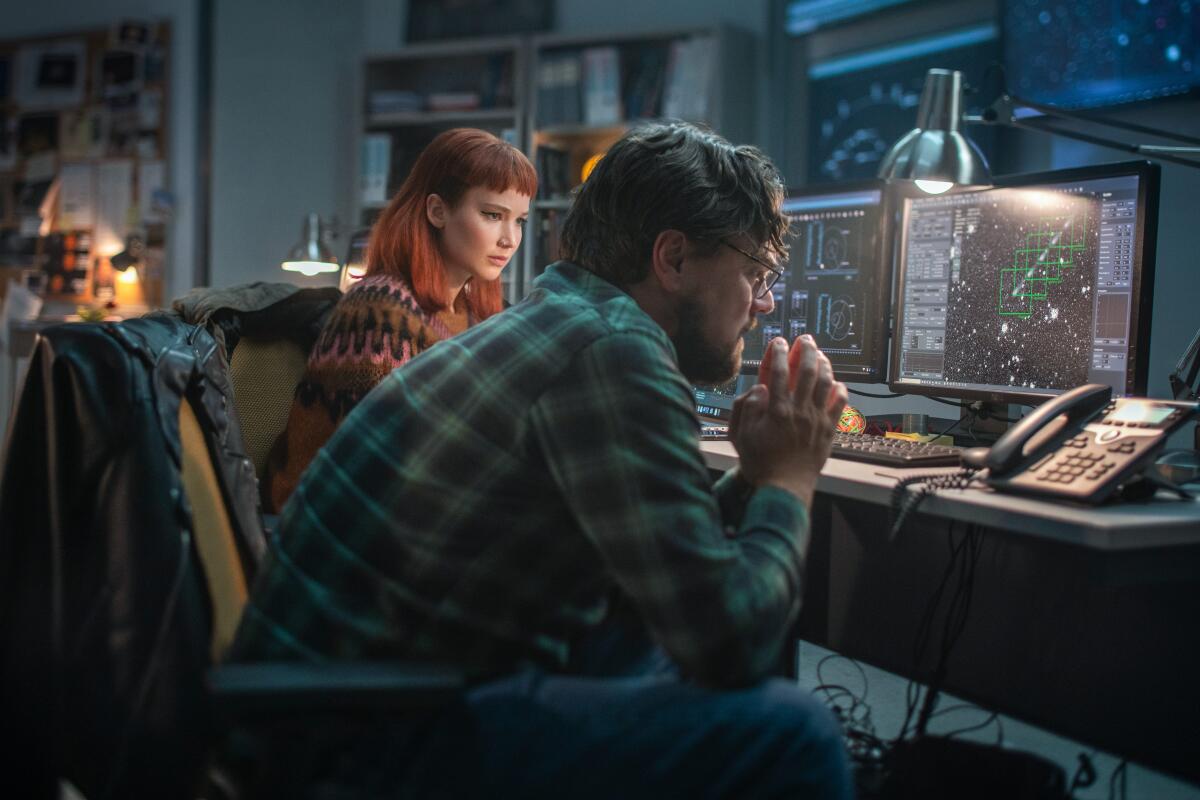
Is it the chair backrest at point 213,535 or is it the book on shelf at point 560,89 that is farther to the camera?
the book on shelf at point 560,89

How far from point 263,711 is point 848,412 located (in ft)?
4.32

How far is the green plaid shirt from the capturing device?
89 cm

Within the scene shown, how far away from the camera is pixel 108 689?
97 centimetres

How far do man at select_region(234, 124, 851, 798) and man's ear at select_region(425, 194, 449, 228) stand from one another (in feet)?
3.47

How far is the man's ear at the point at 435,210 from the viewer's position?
213cm

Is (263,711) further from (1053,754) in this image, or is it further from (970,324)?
(1053,754)

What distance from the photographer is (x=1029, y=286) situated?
164 centimetres

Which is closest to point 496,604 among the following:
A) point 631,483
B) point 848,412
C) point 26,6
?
point 631,483

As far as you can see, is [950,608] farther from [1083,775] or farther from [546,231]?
[546,231]

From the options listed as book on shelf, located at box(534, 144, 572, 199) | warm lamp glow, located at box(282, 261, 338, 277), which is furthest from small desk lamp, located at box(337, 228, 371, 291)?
book on shelf, located at box(534, 144, 572, 199)

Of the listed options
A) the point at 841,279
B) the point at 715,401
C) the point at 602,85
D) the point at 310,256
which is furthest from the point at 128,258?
the point at 841,279

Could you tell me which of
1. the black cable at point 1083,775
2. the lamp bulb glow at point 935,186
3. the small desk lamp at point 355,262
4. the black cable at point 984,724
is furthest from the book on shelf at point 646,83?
the black cable at point 1083,775

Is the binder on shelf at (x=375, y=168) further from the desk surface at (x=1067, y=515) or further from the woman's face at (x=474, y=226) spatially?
the desk surface at (x=1067, y=515)

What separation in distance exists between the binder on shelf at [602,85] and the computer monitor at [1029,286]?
2390mm
